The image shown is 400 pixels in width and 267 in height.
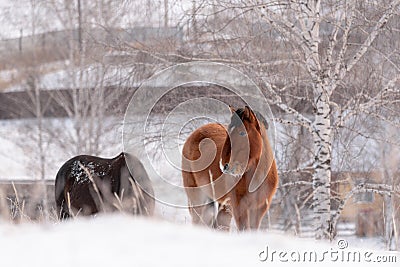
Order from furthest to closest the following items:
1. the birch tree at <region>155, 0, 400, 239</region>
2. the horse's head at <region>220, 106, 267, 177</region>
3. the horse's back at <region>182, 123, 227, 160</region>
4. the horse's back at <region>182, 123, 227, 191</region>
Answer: the birch tree at <region>155, 0, 400, 239</region> < the horse's back at <region>182, 123, 227, 160</region> < the horse's back at <region>182, 123, 227, 191</region> < the horse's head at <region>220, 106, 267, 177</region>

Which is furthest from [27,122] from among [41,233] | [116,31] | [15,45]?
[41,233]

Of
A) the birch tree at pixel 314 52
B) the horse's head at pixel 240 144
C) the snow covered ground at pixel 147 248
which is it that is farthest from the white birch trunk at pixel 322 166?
the snow covered ground at pixel 147 248

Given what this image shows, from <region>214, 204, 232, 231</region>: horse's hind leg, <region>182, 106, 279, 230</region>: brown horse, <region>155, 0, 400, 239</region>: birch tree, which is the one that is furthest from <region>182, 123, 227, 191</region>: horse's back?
<region>155, 0, 400, 239</region>: birch tree

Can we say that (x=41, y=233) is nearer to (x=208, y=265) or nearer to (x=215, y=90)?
(x=208, y=265)

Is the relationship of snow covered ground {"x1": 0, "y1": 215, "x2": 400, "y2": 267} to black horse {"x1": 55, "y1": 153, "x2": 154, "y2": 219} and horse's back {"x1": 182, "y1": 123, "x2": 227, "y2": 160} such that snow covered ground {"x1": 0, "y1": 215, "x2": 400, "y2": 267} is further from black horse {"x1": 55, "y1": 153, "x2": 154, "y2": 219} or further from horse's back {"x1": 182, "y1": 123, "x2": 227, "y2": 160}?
horse's back {"x1": 182, "y1": 123, "x2": 227, "y2": 160}

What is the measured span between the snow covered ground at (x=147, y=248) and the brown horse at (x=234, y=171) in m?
2.33

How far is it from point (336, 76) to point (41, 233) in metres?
7.09

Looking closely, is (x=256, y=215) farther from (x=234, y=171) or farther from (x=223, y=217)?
(x=223, y=217)

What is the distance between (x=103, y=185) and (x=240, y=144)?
3.91ft

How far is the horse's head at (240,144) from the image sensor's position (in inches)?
196

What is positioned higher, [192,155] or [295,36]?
[295,36]

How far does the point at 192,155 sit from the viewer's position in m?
6.22

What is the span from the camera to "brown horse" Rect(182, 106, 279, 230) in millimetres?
5023

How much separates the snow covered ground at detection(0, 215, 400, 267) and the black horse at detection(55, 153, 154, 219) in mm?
2533
